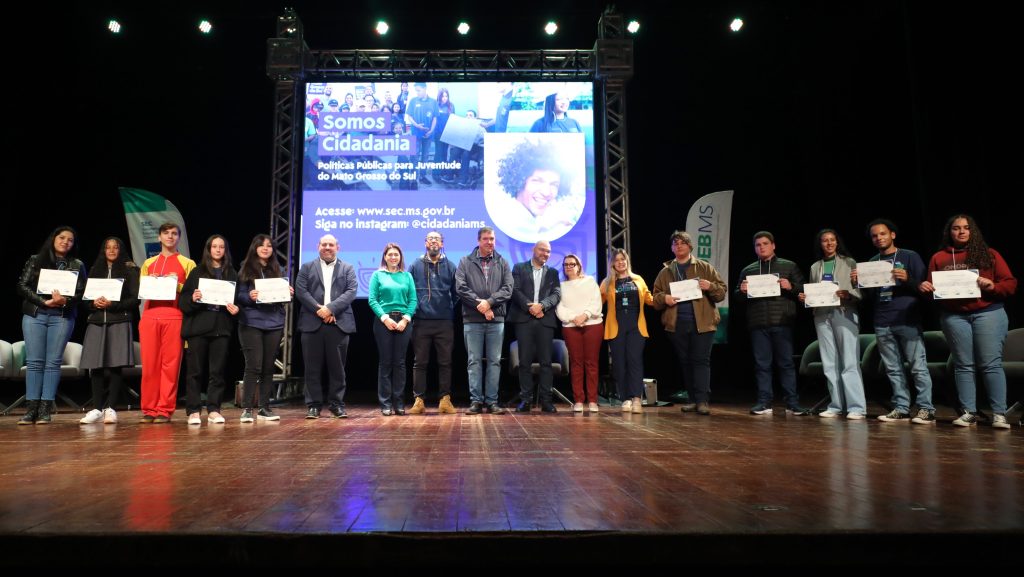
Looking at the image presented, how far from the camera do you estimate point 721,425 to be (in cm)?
401

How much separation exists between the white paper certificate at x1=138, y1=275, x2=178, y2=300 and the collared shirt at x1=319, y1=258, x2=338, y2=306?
1.03 meters

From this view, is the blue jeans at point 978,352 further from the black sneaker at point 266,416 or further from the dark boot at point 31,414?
the dark boot at point 31,414

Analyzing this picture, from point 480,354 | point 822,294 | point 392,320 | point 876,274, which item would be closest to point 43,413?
point 392,320

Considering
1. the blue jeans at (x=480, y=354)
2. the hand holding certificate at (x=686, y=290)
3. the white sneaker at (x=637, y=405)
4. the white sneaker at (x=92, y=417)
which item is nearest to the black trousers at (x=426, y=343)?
the blue jeans at (x=480, y=354)

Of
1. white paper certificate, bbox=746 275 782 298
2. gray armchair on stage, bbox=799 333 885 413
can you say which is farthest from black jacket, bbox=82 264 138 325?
gray armchair on stage, bbox=799 333 885 413

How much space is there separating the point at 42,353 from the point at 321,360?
6.17ft

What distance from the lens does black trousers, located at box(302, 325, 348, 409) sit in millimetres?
4746

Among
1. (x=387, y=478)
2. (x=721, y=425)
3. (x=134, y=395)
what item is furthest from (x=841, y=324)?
(x=134, y=395)

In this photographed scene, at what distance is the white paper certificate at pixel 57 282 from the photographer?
14.0 ft

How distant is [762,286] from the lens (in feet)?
16.1

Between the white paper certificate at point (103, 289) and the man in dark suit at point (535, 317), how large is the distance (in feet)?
9.55

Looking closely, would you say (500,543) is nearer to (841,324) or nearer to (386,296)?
(386,296)

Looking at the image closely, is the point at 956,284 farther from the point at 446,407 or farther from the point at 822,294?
the point at 446,407

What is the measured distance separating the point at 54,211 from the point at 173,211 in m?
1.64
